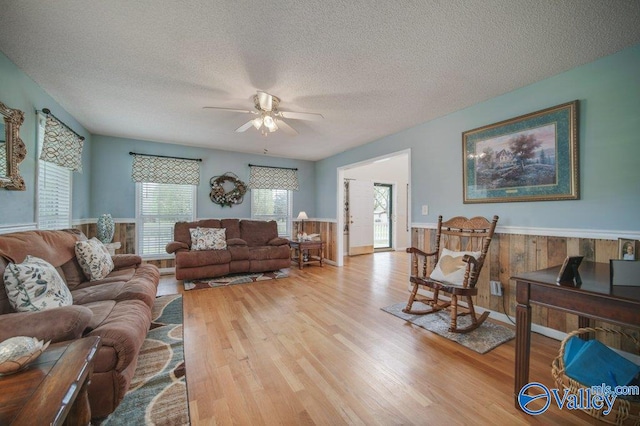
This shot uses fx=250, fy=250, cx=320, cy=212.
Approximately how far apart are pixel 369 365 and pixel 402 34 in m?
2.40

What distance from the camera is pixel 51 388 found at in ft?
2.77

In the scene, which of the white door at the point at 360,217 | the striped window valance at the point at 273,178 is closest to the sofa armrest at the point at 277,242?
the striped window valance at the point at 273,178

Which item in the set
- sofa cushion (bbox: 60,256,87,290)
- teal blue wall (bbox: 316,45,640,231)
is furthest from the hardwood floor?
teal blue wall (bbox: 316,45,640,231)

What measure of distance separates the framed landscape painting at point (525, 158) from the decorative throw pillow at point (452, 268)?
737mm

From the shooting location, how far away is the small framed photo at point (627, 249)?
1.76m

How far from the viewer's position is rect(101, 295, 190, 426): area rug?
1364mm

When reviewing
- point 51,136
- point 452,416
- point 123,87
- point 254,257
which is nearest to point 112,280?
point 51,136

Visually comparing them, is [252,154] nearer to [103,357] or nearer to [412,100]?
[412,100]

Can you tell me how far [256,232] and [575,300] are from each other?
452cm

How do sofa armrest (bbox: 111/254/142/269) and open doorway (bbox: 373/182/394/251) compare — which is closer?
sofa armrest (bbox: 111/254/142/269)

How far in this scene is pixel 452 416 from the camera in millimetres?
1385

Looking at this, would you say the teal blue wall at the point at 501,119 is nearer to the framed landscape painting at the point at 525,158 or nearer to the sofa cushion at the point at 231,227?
the framed landscape painting at the point at 525,158

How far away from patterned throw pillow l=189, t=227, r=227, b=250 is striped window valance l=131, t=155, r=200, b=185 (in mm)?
1071

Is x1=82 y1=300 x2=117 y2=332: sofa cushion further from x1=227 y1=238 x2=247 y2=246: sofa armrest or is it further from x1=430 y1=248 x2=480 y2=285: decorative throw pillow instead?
x1=430 y1=248 x2=480 y2=285: decorative throw pillow
